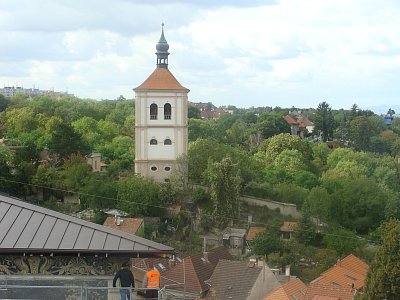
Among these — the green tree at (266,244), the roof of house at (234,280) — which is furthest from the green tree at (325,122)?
the roof of house at (234,280)

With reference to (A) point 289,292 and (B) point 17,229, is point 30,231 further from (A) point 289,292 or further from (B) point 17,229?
(A) point 289,292

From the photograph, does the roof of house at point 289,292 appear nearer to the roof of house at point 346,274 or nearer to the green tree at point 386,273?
the roof of house at point 346,274

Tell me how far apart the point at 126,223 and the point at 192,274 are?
19.2 ft

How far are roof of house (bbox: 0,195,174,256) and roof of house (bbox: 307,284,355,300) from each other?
18.1 m

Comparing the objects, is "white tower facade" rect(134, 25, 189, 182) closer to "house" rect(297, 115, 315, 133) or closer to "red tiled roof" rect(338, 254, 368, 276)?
"red tiled roof" rect(338, 254, 368, 276)

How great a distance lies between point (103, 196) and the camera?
37.8m

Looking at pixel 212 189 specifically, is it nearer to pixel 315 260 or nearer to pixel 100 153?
pixel 315 260

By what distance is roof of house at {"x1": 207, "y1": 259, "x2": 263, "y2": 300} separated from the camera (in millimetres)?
27609

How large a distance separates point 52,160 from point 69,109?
31.3 metres

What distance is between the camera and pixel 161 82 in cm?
4050

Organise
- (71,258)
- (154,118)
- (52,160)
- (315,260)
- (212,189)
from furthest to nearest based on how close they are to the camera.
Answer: (52,160) < (154,118) < (212,189) < (315,260) < (71,258)

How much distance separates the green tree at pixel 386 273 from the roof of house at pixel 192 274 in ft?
22.0

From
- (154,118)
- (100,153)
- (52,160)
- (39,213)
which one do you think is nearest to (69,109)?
(100,153)

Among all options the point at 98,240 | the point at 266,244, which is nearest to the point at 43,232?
the point at 98,240
